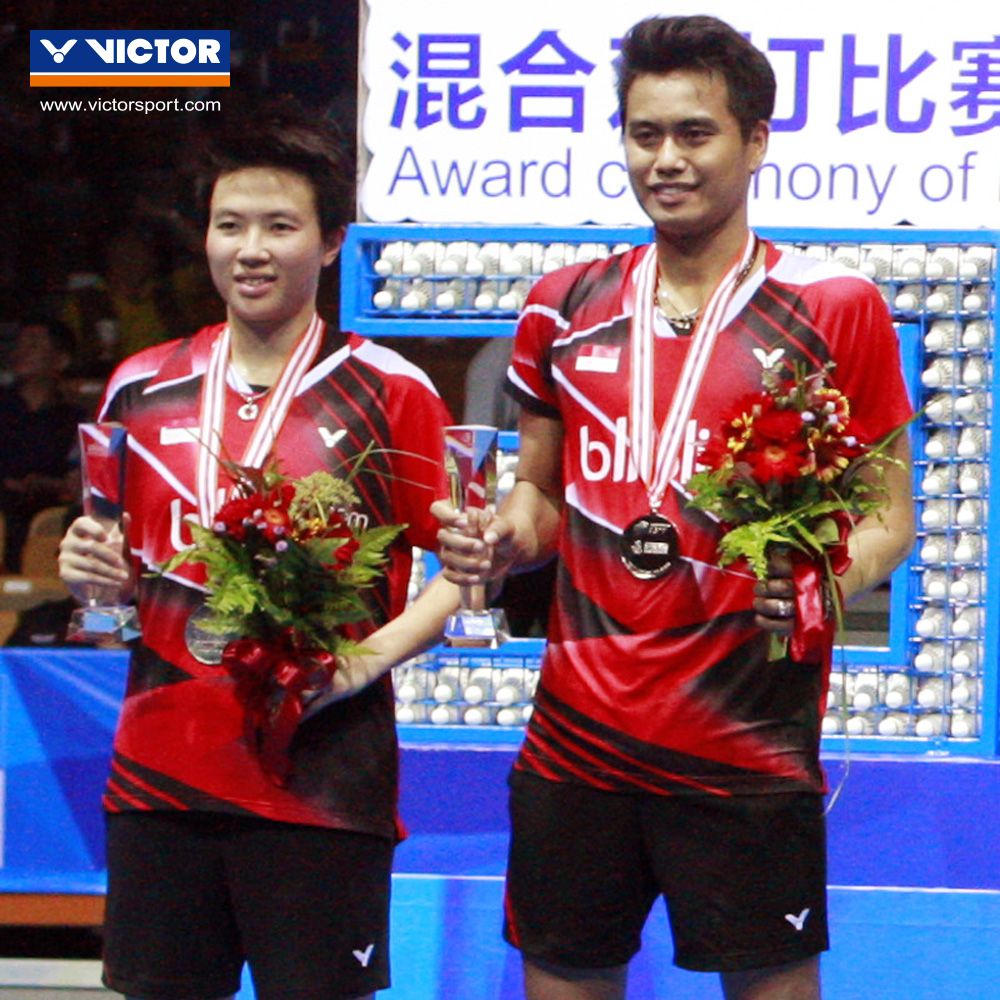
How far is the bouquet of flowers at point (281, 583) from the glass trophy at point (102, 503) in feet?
0.42

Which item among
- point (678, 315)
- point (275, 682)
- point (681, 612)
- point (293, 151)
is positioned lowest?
point (275, 682)

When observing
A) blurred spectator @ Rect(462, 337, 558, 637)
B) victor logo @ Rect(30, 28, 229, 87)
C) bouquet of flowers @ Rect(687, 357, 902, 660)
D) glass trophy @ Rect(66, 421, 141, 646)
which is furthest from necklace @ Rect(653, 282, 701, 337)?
victor logo @ Rect(30, 28, 229, 87)

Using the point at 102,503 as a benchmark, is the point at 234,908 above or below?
below

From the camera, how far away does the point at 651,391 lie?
273 cm

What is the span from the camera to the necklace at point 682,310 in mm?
2756

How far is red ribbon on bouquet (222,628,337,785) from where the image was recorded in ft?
8.70

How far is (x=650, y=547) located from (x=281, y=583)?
53cm

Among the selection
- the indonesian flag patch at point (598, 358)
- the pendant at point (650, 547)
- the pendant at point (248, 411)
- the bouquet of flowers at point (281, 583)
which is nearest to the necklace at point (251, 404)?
the pendant at point (248, 411)

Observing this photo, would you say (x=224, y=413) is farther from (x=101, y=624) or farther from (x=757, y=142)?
(x=757, y=142)

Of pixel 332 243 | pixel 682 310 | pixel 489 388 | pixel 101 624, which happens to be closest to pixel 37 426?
pixel 489 388

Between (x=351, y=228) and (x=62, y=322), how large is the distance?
1.61 meters

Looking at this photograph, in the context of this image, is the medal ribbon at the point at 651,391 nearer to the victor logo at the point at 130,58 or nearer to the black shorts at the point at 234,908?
the black shorts at the point at 234,908

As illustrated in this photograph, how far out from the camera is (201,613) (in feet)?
9.04

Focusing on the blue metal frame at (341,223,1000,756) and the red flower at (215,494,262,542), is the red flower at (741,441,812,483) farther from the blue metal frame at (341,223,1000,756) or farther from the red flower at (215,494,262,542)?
the blue metal frame at (341,223,1000,756)
